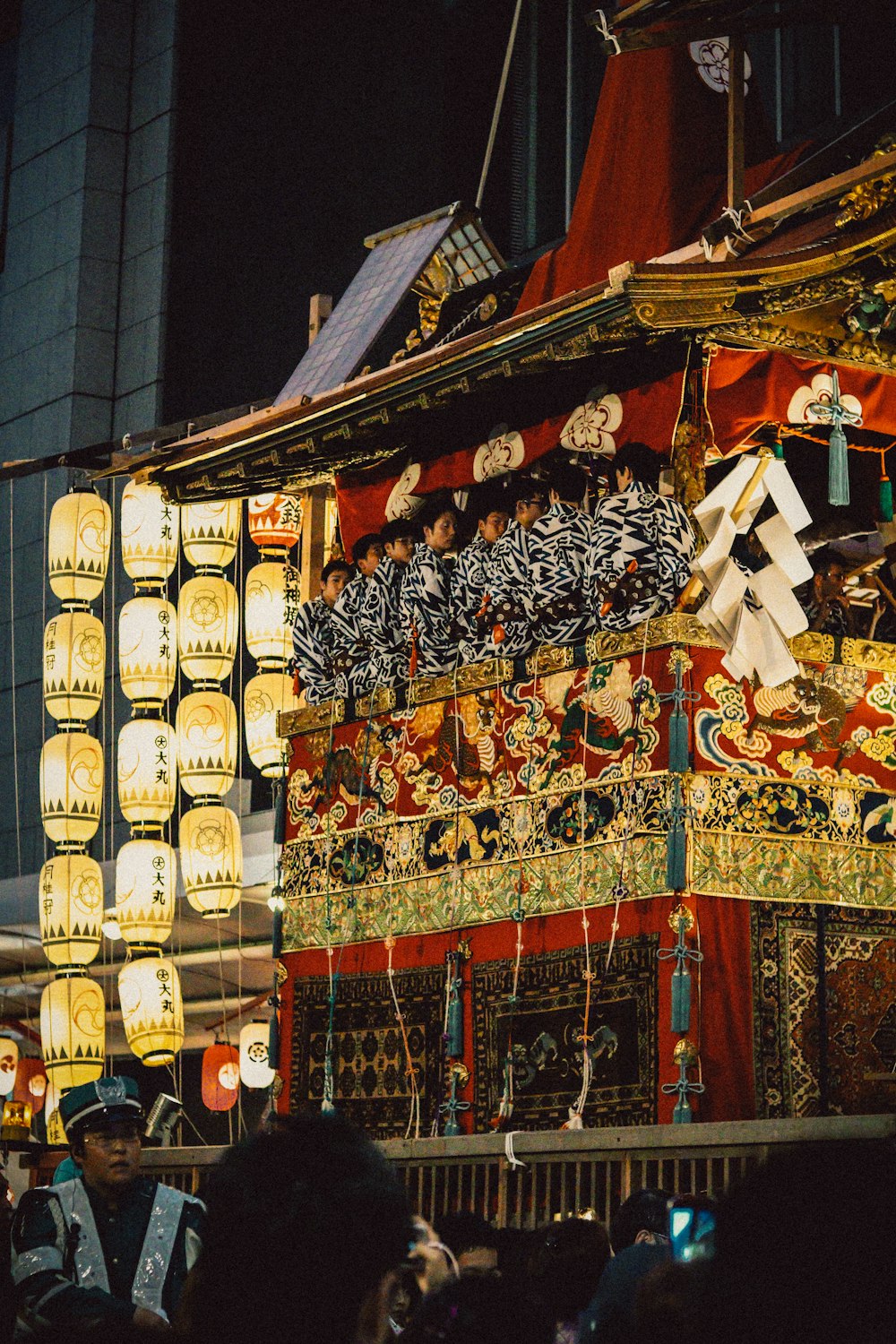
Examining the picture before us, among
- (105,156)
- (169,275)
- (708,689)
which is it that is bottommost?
(708,689)

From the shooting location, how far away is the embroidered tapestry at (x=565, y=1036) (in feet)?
24.8

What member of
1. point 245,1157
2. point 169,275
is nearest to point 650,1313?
point 245,1157

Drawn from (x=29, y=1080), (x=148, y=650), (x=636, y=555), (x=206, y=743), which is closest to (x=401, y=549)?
(x=636, y=555)

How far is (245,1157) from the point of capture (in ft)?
7.15

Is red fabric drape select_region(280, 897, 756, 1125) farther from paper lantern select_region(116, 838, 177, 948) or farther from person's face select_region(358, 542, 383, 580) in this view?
paper lantern select_region(116, 838, 177, 948)

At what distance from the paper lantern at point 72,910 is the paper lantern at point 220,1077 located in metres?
1.90

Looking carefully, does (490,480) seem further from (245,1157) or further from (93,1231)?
(245,1157)

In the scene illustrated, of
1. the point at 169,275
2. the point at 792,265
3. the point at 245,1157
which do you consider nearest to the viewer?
the point at 245,1157

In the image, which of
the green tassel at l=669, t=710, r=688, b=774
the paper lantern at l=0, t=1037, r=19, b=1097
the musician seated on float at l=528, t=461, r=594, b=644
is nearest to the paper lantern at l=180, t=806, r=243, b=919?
the musician seated on float at l=528, t=461, r=594, b=644

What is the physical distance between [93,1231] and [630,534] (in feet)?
13.9

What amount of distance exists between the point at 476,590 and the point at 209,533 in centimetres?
299

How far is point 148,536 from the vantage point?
37.3 ft

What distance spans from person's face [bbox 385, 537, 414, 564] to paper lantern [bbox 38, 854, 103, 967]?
3.38m

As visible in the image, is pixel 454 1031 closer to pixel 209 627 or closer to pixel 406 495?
pixel 406 495
